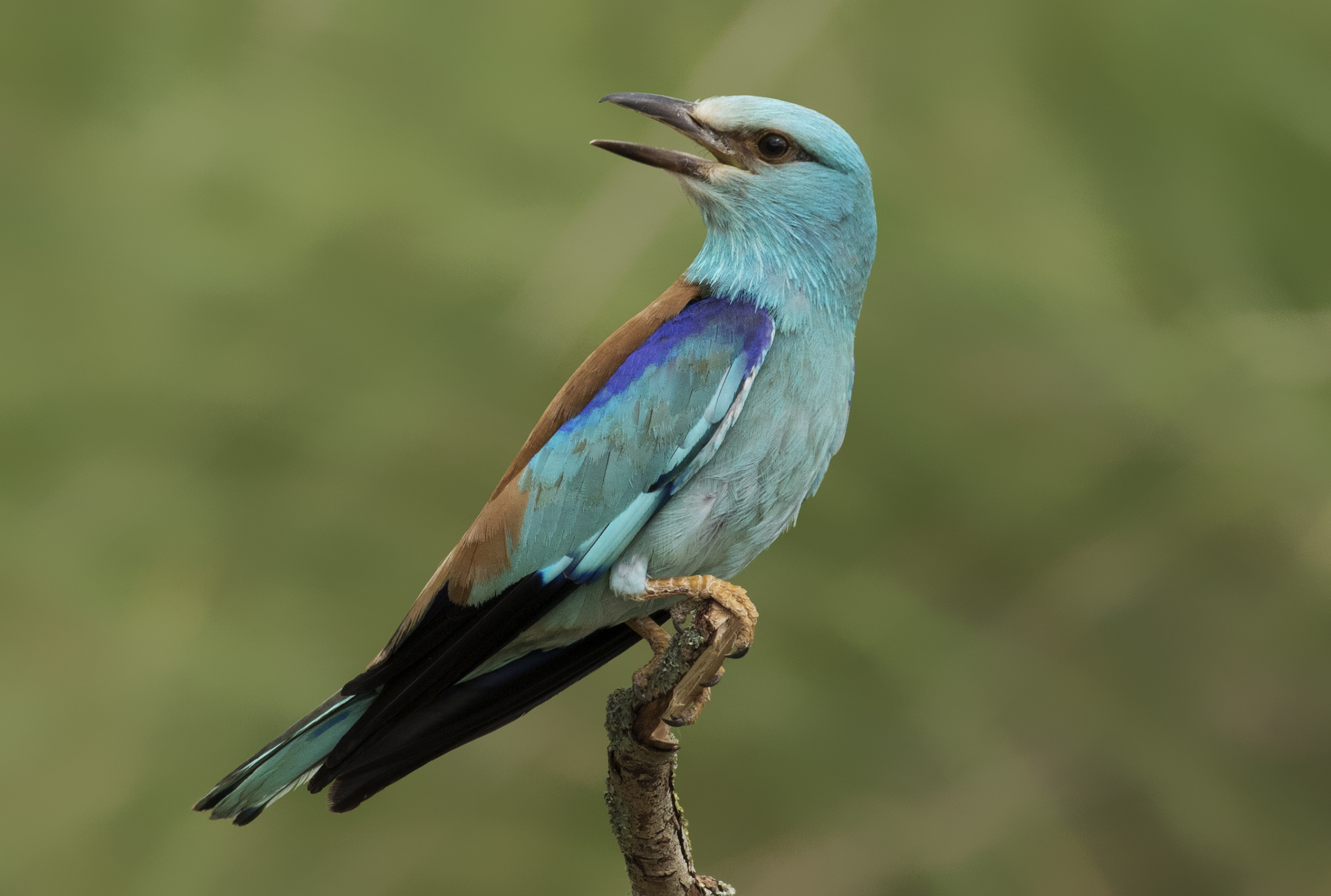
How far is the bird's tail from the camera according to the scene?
2.22 m

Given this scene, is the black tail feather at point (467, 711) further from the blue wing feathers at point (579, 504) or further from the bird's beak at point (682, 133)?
the bird's beak at point (682, 133)

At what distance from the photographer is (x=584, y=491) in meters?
2.21

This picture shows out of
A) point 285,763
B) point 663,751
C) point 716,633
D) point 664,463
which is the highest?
point 664,463

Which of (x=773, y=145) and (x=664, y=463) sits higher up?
(x=773, y=145)

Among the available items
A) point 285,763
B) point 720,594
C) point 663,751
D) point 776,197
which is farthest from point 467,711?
point 776,197

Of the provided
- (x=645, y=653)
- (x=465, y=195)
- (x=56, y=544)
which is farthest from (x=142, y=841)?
(x=465, y=195)

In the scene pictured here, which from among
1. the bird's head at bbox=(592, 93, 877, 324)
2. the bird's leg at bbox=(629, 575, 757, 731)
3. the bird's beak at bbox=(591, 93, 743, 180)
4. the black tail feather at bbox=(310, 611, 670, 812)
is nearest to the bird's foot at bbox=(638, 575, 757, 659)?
the bird's leg at bbox=(629, 575, 757, 731)

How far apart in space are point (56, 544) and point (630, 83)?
2.67 m

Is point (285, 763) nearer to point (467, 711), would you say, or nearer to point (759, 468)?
point (467, 711)

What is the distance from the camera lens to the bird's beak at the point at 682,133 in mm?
2385

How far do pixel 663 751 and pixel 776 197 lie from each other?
102cm

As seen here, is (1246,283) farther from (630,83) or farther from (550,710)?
(550,710)

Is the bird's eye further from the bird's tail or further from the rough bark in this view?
the bird's tail

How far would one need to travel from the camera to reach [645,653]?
4.86 m
